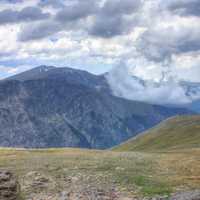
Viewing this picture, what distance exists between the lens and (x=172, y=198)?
4141 cm

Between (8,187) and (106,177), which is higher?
(8,187)

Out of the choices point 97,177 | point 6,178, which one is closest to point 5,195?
point 6,178

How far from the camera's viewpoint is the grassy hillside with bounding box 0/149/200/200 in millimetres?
45719

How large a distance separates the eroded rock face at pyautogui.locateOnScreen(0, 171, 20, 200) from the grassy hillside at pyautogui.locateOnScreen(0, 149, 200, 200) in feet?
36.9

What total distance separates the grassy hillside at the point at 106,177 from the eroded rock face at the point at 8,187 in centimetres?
1124

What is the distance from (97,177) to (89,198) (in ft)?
35.5

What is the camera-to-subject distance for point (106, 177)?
5366cm

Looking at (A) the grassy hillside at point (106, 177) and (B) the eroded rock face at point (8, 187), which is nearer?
(B) the eroded rock face at point (8, 187)

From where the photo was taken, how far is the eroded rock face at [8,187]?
99.5 feet

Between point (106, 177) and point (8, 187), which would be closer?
point (8, 187)

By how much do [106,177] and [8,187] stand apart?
78.5 feet

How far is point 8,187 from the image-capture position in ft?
101

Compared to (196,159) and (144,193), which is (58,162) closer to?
(196,159)

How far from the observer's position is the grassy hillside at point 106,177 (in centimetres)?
4572
